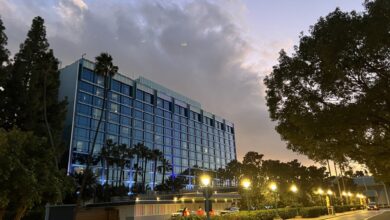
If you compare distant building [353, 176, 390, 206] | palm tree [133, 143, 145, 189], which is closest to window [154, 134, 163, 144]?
palm tree [133, 143, 145, 189]

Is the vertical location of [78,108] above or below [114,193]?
above

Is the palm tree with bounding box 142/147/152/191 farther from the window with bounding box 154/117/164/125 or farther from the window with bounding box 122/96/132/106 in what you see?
the window with bounding box 122/96/132/106

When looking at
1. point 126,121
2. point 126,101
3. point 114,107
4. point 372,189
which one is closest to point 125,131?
point 126,121

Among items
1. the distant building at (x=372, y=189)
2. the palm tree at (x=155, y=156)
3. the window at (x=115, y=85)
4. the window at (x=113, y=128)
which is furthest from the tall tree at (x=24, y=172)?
the distant building at (x=372, y=189)

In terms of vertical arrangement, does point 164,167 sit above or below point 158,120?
below

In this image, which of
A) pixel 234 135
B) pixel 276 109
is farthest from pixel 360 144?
pixel 234 135

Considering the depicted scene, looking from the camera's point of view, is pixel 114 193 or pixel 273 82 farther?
pixel 114 193

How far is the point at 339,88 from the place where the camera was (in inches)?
593

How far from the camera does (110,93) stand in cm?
9262

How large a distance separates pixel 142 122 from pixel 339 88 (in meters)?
90.0

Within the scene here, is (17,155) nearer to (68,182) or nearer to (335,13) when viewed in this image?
(68,182)

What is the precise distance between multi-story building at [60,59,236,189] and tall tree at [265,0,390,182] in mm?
69992

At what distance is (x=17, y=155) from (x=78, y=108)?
6747 cm

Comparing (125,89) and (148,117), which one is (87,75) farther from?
(148,117)
